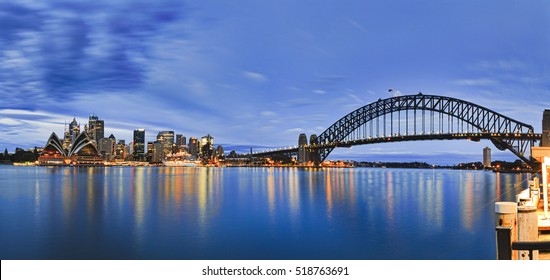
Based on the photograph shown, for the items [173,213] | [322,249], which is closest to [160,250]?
[322,249]

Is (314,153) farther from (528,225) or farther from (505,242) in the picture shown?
(505,242)

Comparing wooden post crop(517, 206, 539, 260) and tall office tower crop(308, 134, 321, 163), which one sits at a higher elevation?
tall office tower crop(308, 134, 321, 163)

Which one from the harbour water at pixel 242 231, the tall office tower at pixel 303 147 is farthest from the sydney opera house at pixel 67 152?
the harbour water at pixel 242 231

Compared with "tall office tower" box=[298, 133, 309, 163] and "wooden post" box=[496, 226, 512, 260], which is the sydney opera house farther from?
"wooden post" box=[496, 226, 512, 260]

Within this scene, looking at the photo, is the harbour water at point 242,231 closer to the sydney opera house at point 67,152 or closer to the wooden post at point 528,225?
the wooden post at point 528,225

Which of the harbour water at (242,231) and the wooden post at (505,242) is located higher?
the wooden post at (505,242)

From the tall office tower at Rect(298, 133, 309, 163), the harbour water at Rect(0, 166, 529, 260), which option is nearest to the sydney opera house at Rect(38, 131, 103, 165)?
the tall office tower at Rect(298, 133, 309, 163)

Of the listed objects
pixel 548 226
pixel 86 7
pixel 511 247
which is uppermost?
pixel 86 7
